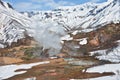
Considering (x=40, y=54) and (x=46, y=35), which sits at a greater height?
(x=46, y=35)

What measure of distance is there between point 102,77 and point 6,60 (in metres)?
40.2

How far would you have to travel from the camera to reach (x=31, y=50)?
89.6 meters

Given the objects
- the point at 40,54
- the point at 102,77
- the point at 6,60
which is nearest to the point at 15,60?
the point at 6,60

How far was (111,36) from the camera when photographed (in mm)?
107000

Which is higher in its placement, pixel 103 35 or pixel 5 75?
pixel 103 35

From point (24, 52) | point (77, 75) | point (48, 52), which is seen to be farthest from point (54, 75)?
point (24, 52)

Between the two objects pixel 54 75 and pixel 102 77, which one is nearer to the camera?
pixel 102 77

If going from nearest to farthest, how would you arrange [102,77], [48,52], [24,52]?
[102,77], [48,52], [24,52]

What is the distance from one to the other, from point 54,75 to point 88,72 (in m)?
4.66

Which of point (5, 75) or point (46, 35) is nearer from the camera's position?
point (5, 75)

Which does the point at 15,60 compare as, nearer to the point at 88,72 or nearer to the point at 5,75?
the point at 5,75

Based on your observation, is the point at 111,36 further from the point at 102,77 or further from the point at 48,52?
the point at 102,77

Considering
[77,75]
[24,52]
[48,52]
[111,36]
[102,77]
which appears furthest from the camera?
[111,36]

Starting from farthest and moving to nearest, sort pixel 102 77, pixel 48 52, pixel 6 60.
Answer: pixel 48 52 < pixel 6 60 < pixel 102 77
